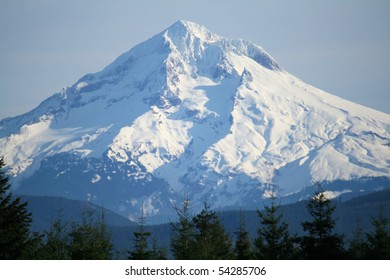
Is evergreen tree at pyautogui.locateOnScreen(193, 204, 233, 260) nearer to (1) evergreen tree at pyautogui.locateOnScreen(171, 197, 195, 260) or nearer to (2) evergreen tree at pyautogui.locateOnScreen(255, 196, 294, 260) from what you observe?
(1) evergreen tree at pyautogui.locateOnScreen(171, 197, 195, 260)

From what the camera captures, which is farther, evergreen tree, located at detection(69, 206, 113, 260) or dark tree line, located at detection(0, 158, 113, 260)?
evergreen tree, located at detection(69, 206, 113, 260)

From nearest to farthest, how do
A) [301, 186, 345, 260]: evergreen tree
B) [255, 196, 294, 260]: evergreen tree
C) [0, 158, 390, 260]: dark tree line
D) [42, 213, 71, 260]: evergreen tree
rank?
[301, 186, 345, 260]: evergreen tree
[0, 158, 390, 260]: dark tree line
[42, 213, 71, 260]: evergreen tree
[255, 196, 294, 260]: evergreen tree

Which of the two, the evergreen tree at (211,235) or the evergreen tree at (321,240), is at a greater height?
the evergreen tree at (211,235)

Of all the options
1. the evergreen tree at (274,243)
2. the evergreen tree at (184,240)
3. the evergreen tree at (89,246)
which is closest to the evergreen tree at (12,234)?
the evergreen tree at (89,246)

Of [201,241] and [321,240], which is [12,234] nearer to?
[201,241]

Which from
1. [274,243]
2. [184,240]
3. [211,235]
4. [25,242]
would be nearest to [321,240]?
[274,243]

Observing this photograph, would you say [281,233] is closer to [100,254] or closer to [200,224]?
[200,224]

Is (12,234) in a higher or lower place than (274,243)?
higher

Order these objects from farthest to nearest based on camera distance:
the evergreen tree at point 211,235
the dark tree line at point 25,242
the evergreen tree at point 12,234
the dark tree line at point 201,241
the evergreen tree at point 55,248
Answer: the evergreen tree at point 211,235 < the evergreen tree at point 55,248 < the dark tree line at point 25,242 < the evergreen tree at point 12,234 < the dark tree line at point 201,241

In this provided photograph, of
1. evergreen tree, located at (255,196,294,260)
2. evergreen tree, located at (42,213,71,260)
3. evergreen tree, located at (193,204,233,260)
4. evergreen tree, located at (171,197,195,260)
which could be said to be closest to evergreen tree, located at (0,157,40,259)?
evergreen tree, located at (42,213,71,260)

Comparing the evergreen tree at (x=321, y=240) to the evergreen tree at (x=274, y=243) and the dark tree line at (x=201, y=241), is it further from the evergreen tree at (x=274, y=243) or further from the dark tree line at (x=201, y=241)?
the evergreen tree at (x=274, y=243)

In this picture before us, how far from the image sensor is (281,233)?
69.9 metres
